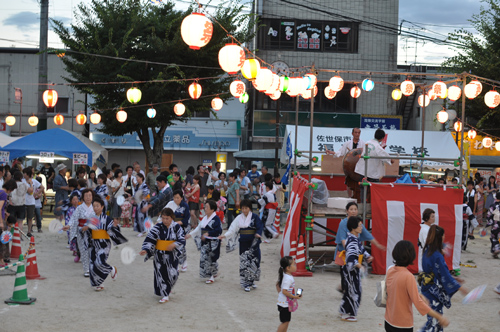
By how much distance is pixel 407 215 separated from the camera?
39.6 ft

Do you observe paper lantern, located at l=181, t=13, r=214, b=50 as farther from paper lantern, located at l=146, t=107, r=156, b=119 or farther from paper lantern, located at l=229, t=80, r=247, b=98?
paper lantern, located at l=146, t=107, r=156, b=119

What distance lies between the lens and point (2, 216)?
442 inches

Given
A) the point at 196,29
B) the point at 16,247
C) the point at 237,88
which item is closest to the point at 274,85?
the point at 237,88

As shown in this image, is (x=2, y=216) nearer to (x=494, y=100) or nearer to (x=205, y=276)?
(x=205, y=276)

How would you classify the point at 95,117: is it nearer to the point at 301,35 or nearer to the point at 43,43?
the point at 43,43

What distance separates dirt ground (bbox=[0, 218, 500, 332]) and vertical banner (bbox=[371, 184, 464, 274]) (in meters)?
0.61

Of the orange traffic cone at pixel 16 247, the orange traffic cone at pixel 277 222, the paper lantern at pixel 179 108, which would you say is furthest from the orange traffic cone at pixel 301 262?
the paper lantern at pixel 179 108

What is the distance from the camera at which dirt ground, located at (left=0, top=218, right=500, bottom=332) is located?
806cm

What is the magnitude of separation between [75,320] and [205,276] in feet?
10.9

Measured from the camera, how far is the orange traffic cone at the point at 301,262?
462 inches

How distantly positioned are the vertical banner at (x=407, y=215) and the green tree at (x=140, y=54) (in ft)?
43.6

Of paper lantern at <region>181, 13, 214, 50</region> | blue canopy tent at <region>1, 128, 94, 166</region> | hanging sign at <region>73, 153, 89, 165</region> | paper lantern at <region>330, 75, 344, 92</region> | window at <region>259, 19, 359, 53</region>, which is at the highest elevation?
window at <region>259, 19, 359, 53</region>

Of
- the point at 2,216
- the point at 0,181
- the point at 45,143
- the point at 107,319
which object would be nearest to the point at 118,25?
the point at 45,143

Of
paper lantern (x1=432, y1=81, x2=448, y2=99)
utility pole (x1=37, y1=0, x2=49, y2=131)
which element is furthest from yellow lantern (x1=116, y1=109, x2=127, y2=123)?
paper lantern (x1=432, y1=81, x2=448, y2=99)
